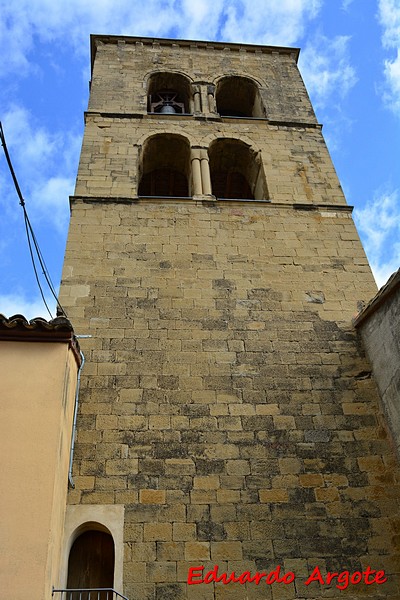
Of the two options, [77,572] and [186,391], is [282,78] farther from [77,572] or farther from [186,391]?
[77,572]

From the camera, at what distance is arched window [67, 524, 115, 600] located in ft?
15.8

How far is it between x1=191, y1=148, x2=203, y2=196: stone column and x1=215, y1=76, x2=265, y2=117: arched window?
2978mm

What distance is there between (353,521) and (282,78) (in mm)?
9816

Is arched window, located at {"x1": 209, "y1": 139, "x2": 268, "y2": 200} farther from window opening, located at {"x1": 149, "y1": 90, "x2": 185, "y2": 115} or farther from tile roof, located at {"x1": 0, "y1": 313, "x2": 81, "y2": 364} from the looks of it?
tile roof, located at {"x1": 0, "y1": 313, "x2": 81, "y2": 364}

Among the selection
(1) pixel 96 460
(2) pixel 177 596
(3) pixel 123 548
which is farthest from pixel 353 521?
(1) pixel 96 460

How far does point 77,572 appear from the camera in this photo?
15.9 ft

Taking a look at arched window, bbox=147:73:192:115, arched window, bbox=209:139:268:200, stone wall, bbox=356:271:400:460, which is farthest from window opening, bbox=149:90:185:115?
stone wall, bbox=356:271:400:460

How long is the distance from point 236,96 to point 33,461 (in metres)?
9.85

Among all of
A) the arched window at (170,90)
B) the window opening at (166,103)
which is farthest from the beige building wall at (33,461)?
the arched window at (170,90)

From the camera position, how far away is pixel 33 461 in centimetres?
423

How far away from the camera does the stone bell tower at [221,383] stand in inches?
190

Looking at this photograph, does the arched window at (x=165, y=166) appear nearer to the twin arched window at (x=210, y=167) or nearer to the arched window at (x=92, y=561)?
the twin arched window at (x=210, y=167)

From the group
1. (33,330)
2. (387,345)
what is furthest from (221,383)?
(33,330)

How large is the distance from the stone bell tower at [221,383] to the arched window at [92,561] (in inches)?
0.7
